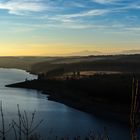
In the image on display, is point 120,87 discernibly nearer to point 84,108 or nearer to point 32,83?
point 84,108

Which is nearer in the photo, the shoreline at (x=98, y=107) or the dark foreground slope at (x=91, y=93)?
the shoreline at (x=98, y=107)

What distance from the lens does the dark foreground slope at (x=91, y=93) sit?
4017 centimetres

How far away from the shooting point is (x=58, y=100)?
45.8 metres

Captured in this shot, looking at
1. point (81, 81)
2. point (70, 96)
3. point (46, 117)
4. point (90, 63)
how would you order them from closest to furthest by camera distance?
point (46, 117)
point (70, 96)
point (81, 81)
point (90, 63)

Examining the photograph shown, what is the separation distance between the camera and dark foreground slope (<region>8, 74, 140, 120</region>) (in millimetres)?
40172

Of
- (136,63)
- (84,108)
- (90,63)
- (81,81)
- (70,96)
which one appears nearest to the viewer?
(84,108)

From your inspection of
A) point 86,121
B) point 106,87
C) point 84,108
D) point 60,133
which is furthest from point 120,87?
point 60,133

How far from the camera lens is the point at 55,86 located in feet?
204

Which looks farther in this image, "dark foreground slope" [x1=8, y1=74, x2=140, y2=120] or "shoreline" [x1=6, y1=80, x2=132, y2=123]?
"dark foreground slope" [x1=8, y1=74, x2=140, y2=120]

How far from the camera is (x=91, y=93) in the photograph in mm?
50500

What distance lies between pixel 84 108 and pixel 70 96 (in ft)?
31.5

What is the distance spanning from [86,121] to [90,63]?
72084 mm

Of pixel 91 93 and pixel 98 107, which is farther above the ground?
pixel 91 93

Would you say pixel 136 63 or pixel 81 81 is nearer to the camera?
pixel 81 81
